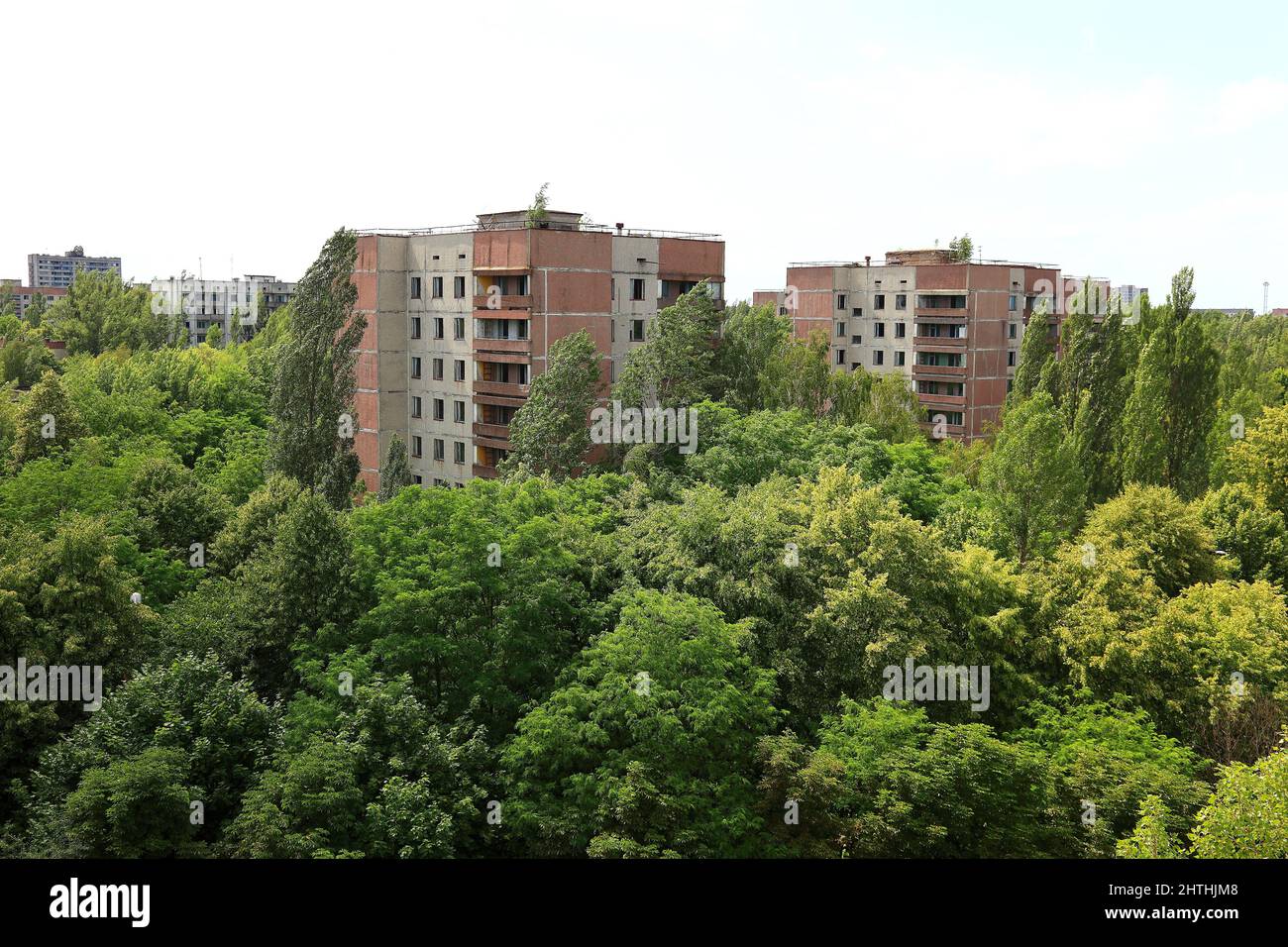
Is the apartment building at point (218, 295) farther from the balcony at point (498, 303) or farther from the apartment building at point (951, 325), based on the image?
the balcony at point (498, 303)

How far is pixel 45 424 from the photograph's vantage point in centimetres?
5100

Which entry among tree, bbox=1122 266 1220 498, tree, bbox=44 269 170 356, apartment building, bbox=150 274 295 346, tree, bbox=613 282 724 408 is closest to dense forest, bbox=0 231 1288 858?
tree, bbox=613 282 724 408

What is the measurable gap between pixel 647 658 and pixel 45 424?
125 feet

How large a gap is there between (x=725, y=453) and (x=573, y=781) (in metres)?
19.4

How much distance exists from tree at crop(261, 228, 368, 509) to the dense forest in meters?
0.89

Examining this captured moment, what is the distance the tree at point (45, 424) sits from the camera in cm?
5062

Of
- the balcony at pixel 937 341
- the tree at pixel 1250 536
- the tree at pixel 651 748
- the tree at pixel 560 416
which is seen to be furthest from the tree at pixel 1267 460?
the tree at pixel 651 748

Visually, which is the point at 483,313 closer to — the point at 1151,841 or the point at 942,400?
the point at 942,400

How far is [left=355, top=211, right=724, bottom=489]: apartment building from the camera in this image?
1996 inches

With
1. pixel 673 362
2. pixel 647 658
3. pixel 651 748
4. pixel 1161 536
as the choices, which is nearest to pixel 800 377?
pixel 673 362

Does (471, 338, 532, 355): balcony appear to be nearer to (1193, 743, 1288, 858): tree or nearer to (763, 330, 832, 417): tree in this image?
(763, 330, 832, 417): tree

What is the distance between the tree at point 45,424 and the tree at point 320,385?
12277mm

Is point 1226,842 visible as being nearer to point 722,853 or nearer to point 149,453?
point 722,853
